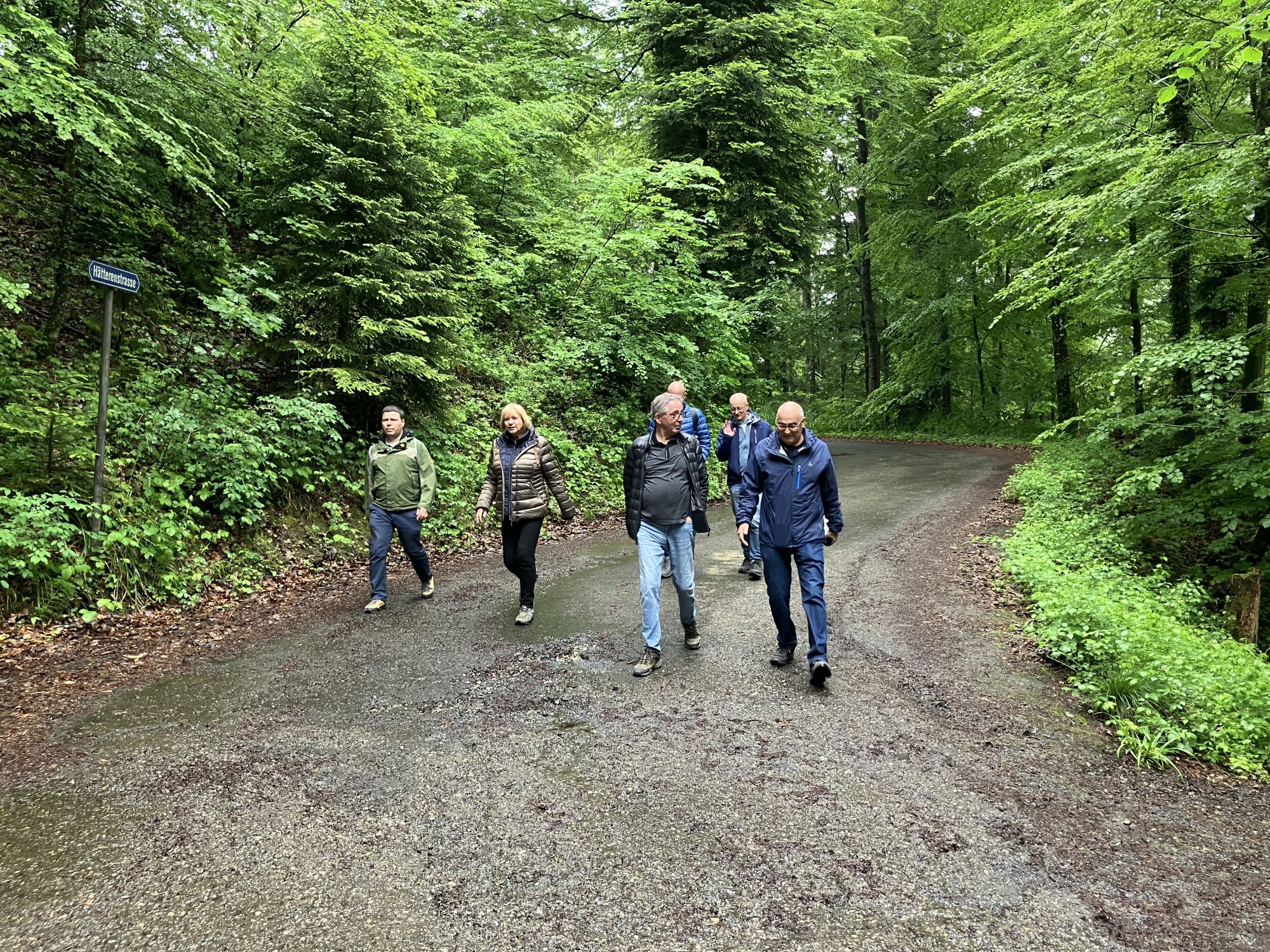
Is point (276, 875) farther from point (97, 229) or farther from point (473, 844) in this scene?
point (97, 229)

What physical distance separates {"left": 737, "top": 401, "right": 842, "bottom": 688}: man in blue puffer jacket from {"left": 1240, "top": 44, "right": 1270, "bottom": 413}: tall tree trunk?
5.26m

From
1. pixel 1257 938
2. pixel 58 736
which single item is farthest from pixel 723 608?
pixel 58 736

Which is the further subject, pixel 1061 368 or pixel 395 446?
pixel 1061 368

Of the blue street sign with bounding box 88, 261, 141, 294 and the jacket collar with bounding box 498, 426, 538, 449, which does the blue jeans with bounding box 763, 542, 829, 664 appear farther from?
the blue street sign with bounding box 88, 261, 141, 294

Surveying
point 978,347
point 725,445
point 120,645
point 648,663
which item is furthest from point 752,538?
point 978,347

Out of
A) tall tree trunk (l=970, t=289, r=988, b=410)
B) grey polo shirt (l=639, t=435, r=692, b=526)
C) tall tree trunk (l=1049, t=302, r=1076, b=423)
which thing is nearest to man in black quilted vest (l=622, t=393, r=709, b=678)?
grey polo shirt (l=639, t=435, r=692, b=526)

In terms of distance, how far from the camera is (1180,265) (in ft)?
34.1

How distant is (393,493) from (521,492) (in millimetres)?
1506

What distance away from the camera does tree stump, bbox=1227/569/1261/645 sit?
258 inches

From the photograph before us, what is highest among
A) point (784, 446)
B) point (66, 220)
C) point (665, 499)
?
point (66, 220)

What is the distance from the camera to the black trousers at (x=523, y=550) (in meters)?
6.38

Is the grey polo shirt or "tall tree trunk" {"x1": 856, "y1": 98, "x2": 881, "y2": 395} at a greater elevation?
"tall tree trunk" {"x1": 856, "y1": 98, "x2": 881, "y2": 395}

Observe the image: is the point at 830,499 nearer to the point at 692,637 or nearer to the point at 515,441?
the point at 692,637

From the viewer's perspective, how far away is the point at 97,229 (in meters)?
8.53
